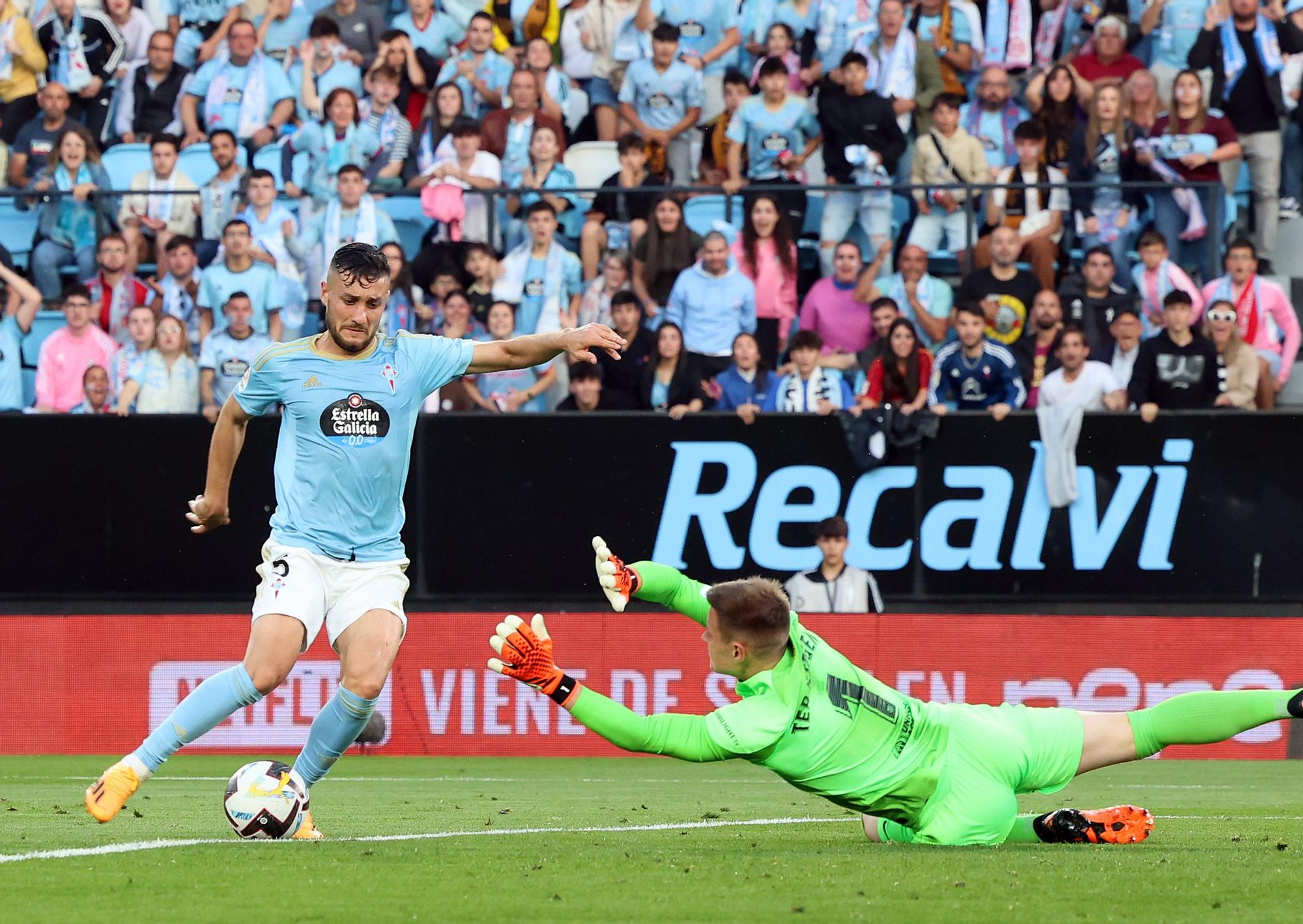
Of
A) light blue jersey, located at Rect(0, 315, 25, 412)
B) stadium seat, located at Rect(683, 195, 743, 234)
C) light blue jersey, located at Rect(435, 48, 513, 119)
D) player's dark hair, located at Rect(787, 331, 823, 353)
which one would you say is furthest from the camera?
light blue jersey, located at Rect(435, 48, 513, 119)

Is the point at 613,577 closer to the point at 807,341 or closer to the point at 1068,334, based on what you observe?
the point at 807,341

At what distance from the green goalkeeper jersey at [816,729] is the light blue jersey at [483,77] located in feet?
36.5

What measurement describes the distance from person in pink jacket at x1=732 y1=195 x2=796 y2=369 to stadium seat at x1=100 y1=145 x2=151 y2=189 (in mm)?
5303

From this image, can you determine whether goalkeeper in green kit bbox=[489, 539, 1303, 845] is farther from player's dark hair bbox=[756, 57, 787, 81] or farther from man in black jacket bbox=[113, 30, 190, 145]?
man in black jacket bbox=[113, 30, 190, 145]

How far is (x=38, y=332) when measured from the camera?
16797 millimetres

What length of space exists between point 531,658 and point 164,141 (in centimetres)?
1220

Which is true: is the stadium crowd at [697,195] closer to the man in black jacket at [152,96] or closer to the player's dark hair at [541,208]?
the man in black jacket at [152,96]

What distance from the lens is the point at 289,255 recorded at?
54.3 feet

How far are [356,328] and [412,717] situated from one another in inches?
333

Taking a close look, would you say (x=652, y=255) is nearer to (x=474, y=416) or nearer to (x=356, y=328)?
(x=474, y=416)

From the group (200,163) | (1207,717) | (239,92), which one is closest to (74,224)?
(200,163)

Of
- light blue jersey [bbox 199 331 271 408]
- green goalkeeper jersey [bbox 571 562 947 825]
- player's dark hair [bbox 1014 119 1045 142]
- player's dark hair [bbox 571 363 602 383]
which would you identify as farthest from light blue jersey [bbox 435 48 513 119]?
green goalkeeper jersey [bbox 571 562 947 825]

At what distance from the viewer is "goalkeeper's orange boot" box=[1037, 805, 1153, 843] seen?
24.6 feet

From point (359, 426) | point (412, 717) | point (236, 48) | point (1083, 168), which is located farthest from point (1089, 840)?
point (236, 48)
